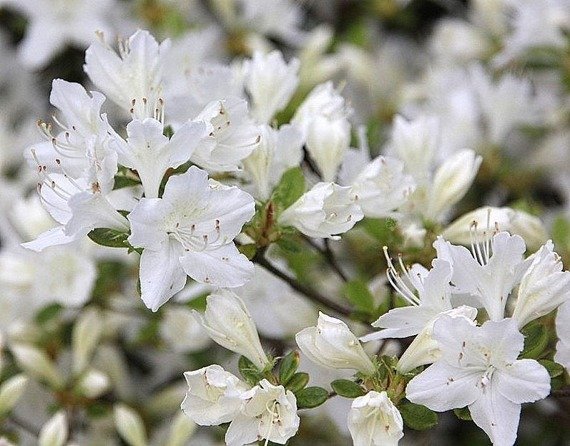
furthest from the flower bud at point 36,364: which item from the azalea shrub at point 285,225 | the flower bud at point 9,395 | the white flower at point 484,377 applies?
the white flower at point 484,377

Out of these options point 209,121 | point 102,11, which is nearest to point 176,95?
point 209,121

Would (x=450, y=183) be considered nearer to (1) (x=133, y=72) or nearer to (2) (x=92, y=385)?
(1) (x=133, y=72)

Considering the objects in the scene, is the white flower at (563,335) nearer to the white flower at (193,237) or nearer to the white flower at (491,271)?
the white flower at (491,271)

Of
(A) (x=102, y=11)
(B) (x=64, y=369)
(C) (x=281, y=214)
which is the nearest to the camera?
(C) (x=281, y=214)

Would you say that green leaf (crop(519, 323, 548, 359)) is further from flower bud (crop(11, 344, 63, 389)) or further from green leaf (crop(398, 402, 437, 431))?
flower bud (crop(11, 344, 63, 389))

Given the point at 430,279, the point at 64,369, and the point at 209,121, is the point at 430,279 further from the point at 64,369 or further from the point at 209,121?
the point at 64,369

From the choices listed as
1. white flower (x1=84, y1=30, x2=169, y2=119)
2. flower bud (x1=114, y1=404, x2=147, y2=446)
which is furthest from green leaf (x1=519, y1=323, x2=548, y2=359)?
flower bud (x1=114, y1=404, x2=147, y2=446)
